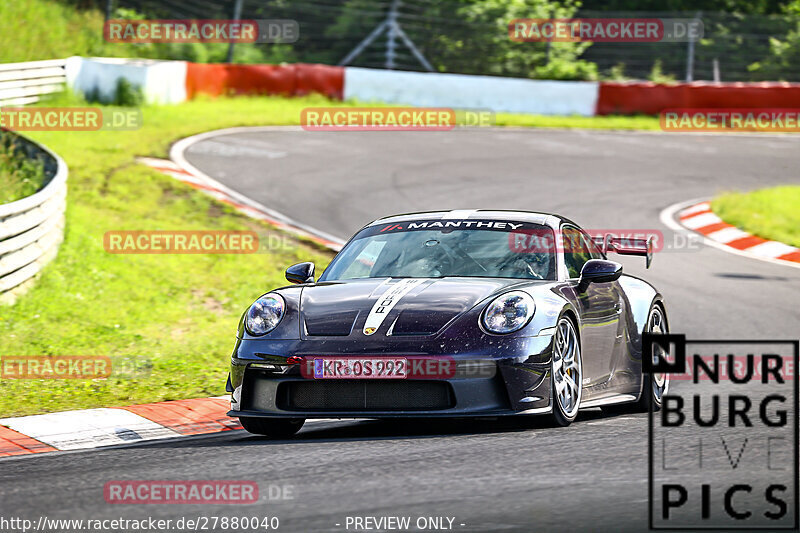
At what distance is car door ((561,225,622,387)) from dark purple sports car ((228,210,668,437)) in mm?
13

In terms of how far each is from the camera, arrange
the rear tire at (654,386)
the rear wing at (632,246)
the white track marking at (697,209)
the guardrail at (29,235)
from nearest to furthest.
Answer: the rear tire at (654,386) < the rear wing at (632,246) < the guardrail at (29,235) < the white track marking at (697,209)

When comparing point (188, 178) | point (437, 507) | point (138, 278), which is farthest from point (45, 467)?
point (188, 178)

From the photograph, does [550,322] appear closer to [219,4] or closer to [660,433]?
[660,433]

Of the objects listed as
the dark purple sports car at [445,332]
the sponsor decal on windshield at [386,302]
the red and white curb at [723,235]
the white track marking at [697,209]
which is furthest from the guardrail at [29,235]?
the white track marking at [697,209]

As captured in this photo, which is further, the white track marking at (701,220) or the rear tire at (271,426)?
the white track marking at (701,220)

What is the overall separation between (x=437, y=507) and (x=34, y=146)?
11228 millimetres

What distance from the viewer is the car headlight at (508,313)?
20.7 ft

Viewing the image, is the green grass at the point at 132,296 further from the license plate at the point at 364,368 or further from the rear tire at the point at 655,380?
the rear tire at the point at 655,380

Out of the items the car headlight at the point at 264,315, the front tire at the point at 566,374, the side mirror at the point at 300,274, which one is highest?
Answer: the car headlight at the point at 264,315

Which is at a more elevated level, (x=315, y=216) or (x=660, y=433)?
(x=660, y=433)

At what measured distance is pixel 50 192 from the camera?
12.0m

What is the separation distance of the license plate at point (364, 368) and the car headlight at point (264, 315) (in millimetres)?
524

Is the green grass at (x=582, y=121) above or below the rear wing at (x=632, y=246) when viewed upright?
below

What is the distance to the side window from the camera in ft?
24.6
